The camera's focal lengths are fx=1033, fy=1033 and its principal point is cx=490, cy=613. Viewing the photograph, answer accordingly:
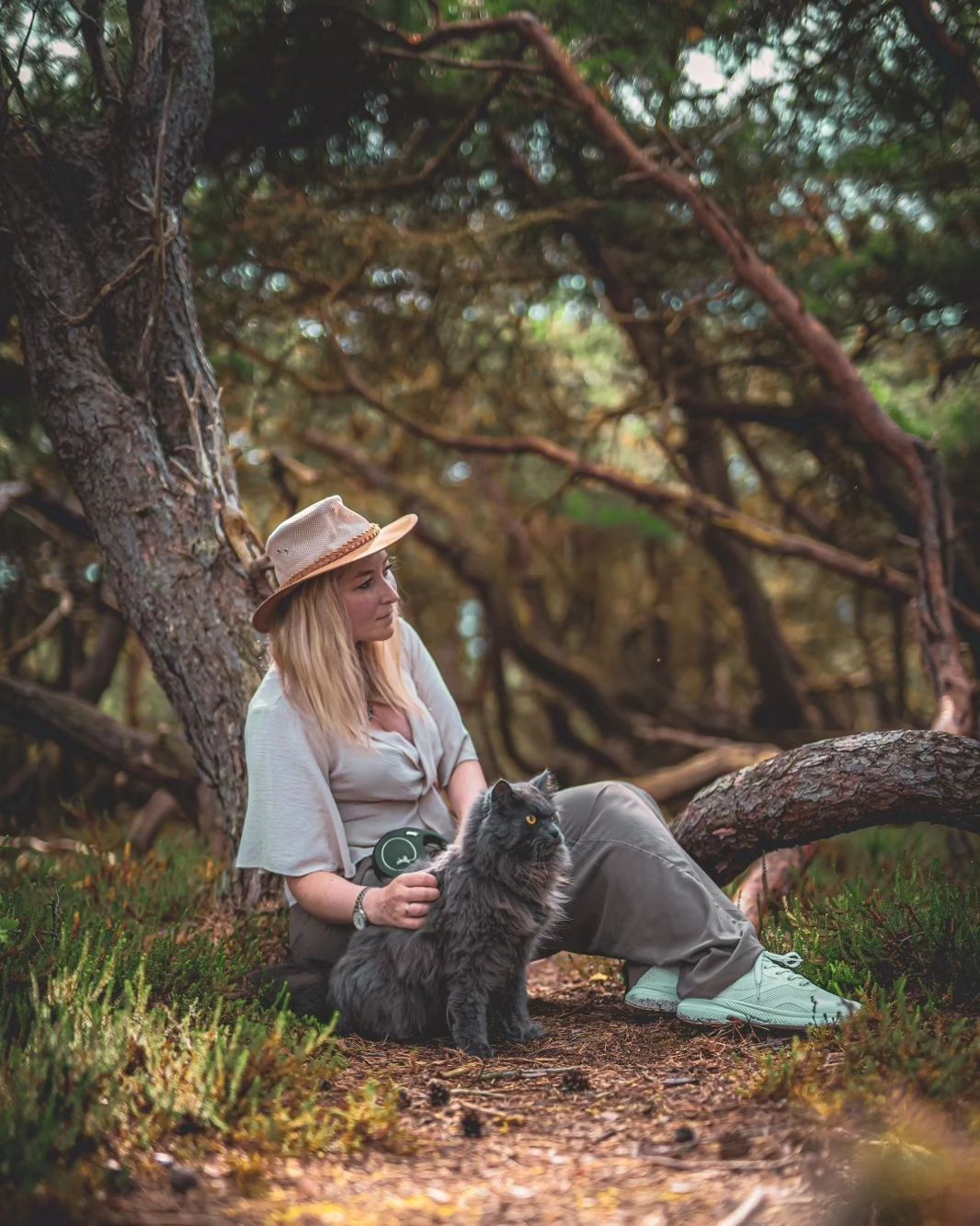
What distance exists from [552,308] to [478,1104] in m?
6.71

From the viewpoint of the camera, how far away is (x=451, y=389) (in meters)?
Answer: 8.88

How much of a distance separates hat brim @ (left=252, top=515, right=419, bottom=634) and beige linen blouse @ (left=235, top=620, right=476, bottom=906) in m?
0.22

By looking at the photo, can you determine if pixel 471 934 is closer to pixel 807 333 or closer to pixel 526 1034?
pixel 526 1034

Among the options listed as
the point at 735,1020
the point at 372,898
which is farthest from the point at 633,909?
the point at 372,898

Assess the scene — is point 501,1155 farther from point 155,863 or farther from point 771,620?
point 771,620

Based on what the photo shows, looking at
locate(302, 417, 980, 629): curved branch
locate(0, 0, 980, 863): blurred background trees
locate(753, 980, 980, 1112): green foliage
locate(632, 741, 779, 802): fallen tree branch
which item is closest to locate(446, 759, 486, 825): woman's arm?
locate(753, 980, 980, 1112): green foliage

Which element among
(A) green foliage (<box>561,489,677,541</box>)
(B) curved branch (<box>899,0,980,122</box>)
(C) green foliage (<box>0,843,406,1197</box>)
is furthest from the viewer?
(A) green foliage (<box>561,489,677,541</box>)

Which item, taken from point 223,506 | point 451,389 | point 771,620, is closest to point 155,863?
point 223,506

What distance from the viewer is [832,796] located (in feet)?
13.1

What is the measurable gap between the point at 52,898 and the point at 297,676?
149 cm

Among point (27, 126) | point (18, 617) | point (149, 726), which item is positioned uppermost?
point (27, 126)

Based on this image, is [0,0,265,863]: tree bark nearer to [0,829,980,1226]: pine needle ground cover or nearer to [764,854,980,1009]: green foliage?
[0,829,980,1226]: pine needle ground cover

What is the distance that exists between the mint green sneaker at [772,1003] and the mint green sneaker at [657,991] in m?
0.06

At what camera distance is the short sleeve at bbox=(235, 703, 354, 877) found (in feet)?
11.9
